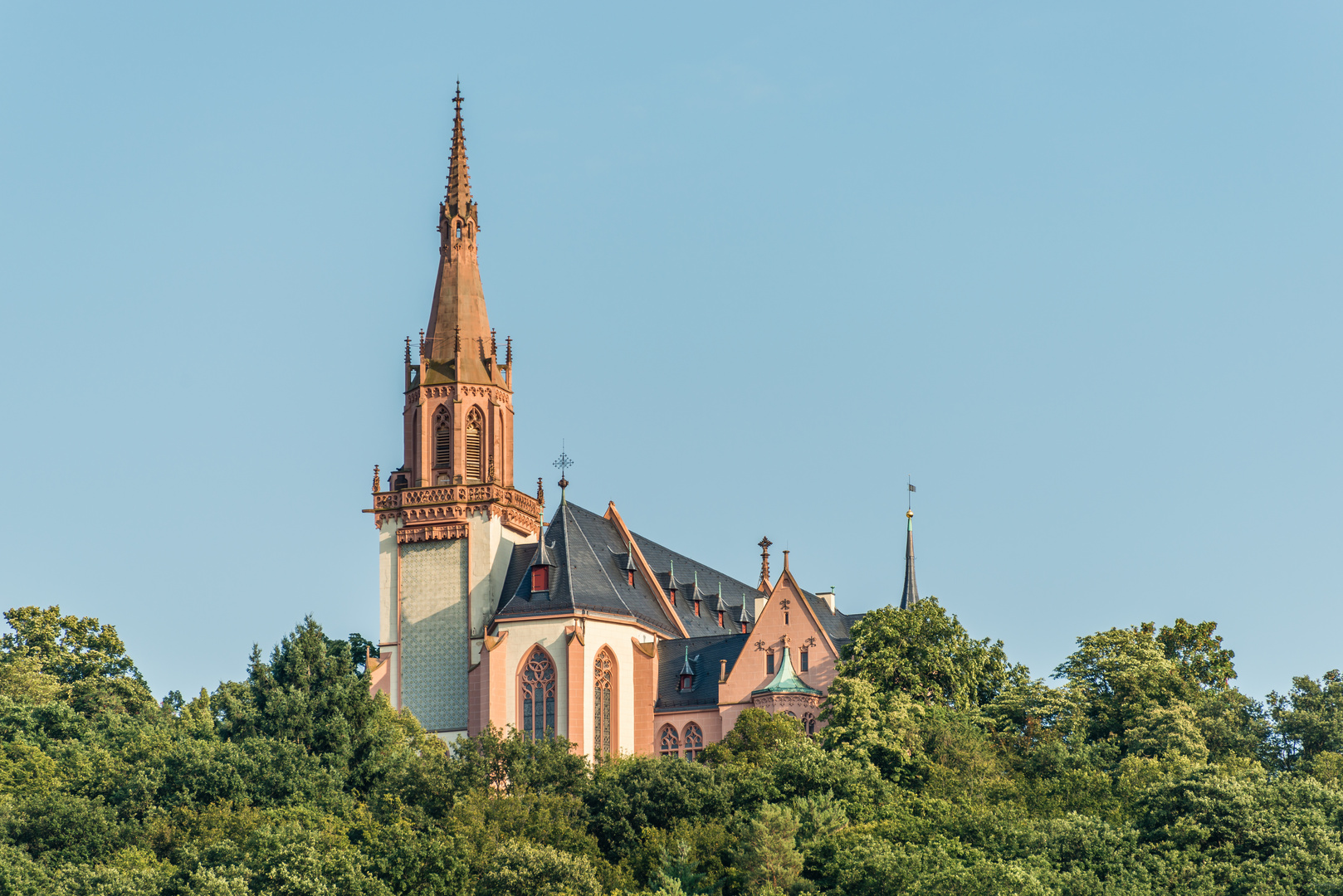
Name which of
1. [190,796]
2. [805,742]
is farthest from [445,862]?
[805,742]

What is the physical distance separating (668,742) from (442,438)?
16.4m

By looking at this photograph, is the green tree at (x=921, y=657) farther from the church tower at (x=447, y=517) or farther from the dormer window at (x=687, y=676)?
the church tower at (x=447, y=517)

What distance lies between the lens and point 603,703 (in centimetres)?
9488

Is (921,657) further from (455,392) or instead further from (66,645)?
(66,645)

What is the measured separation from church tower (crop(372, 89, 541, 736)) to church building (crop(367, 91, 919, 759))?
7cm

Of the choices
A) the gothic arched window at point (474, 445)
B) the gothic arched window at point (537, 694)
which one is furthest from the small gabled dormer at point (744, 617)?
the gothic arched window at point (474, 445)

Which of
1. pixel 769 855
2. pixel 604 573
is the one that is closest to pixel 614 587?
pixel 604 573

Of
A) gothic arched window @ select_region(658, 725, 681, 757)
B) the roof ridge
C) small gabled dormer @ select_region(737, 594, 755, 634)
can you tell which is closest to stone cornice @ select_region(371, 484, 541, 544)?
the roof ridge

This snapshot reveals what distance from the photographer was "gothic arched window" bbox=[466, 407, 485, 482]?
323 ft

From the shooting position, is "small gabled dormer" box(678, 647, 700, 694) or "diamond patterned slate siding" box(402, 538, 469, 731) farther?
"small gabled dormer" box(678, 647, 700, 694)

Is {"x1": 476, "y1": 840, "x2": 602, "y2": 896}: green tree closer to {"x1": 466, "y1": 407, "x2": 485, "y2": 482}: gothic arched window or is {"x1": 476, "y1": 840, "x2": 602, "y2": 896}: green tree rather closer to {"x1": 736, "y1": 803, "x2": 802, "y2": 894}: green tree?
{"x1": 736, "y1": 803, "x2": 802, "y2": 894}: green tree

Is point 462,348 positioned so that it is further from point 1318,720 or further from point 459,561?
point 1318,720

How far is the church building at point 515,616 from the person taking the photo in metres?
93.5

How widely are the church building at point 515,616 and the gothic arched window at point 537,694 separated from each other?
0.22 ft
